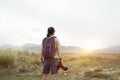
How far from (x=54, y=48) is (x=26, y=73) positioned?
7.22 m

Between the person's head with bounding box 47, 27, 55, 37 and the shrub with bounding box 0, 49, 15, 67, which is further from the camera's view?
the shrub with bounding box 0, 49, 15, 67

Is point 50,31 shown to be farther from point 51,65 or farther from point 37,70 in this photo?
point 37,70

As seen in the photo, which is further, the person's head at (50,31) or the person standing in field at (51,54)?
the person's head at (50,31)

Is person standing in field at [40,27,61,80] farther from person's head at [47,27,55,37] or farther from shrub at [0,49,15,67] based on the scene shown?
shrub at [0,49,15,67]

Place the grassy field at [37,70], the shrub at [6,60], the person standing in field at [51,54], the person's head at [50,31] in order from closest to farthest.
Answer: the person standing in field at [51,54], the person's head at [50,31], the grassy field at [37,70], the shrub at [6,60]

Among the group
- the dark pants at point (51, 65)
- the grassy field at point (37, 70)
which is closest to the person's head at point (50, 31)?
the dark pants at point (51, 65)

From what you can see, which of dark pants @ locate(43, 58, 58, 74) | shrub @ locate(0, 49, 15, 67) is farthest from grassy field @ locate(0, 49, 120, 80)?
dark pants @ locate(43, 58, 58, 74)

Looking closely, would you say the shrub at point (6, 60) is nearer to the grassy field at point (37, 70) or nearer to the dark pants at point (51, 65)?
the grassy field at point (37, 70)

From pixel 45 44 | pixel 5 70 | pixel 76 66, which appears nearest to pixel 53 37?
pixel 45 44

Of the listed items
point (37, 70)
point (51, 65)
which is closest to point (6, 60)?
point (37, 70)

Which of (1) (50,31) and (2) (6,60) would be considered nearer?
(1) (50,31)

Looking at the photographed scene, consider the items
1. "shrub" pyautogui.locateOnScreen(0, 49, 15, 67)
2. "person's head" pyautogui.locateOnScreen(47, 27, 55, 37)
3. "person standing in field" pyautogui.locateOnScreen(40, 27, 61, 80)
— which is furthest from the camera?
"shrub" pyautogui.locateOnScreen(0, 49, 15, 67)

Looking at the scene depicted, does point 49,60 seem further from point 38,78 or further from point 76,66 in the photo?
point 76,66

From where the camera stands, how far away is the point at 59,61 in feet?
31.6
